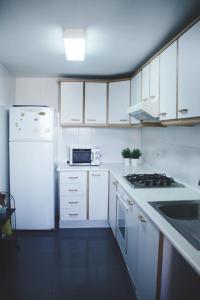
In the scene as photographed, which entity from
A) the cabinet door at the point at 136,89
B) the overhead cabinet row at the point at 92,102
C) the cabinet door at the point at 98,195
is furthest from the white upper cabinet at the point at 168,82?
the cabinet door at the point at 98,195

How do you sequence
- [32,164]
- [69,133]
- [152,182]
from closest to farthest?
[152,182] → [32,164] → [69,133]

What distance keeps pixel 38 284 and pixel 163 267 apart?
1356 millimetres

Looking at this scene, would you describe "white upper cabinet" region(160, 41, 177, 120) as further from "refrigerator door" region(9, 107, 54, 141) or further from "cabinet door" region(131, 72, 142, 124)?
"refrigerator door" region(9, 107, 54, 141)

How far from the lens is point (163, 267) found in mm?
1336

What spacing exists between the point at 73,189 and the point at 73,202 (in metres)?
0.19

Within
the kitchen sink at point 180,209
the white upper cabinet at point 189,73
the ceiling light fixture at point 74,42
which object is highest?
the ceiling light fixture at point 74,42

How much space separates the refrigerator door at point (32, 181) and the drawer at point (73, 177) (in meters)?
0.15

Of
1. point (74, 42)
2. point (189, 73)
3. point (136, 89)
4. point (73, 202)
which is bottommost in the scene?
point (73, 202)

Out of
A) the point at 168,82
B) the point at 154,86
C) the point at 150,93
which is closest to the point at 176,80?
the point at 168,82

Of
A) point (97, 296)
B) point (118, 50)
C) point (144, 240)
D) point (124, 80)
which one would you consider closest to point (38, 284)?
point (97, 296)

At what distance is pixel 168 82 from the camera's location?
1998 millimetres

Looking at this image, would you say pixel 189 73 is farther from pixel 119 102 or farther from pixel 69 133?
pixel 69 133

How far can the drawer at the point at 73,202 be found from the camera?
3.24m

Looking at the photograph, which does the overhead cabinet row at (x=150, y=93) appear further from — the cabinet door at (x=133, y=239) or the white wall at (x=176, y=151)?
the cabinet door at (x=133, y=239)
